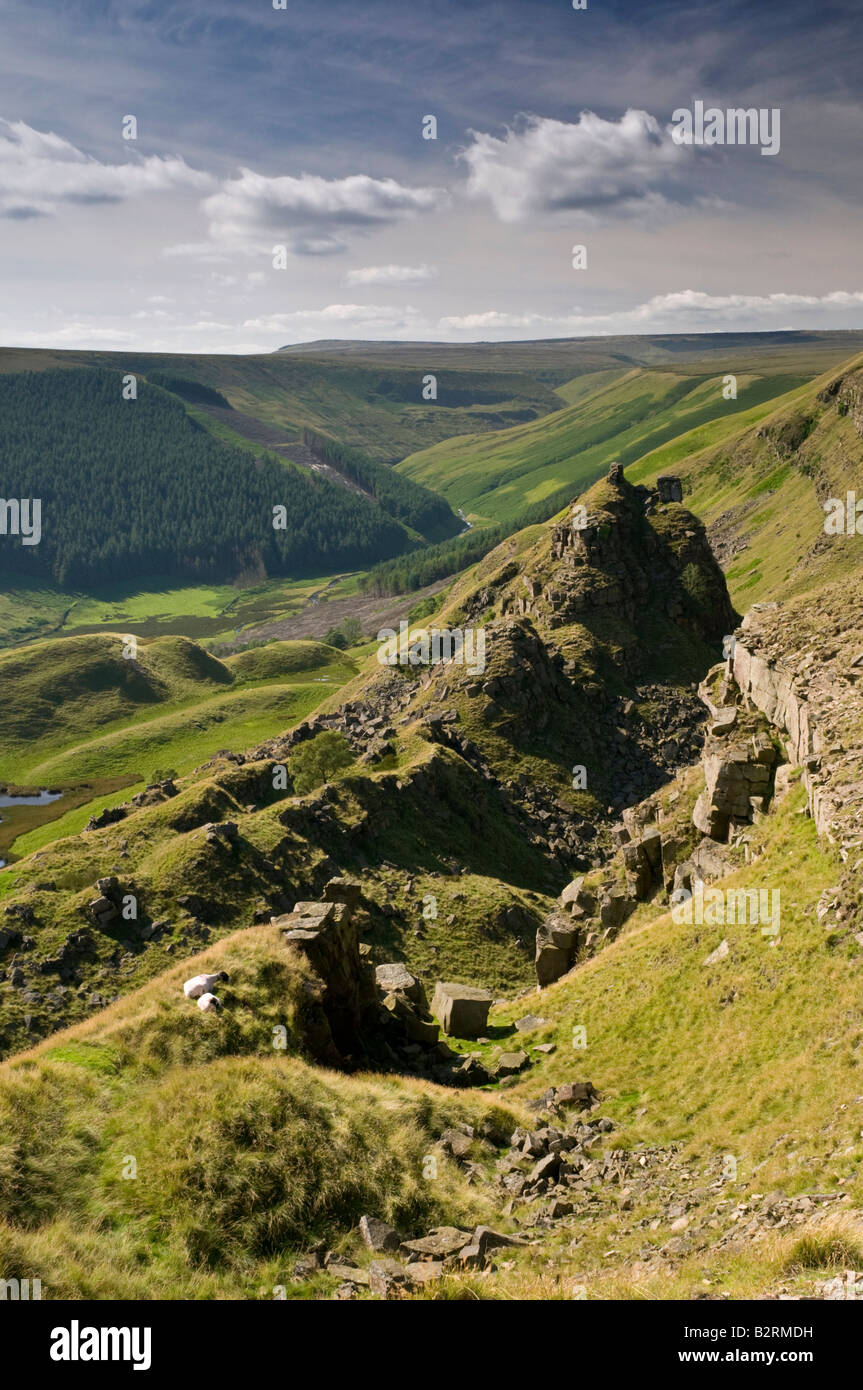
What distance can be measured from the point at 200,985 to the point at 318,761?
5850 cm

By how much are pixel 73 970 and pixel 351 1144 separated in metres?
37.8

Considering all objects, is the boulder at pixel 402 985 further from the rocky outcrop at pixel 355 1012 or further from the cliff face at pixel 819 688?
the cliff face at pixel 819 688

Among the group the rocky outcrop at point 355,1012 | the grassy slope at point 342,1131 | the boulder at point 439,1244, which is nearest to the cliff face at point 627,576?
the rocky outcrop at point 355,1012

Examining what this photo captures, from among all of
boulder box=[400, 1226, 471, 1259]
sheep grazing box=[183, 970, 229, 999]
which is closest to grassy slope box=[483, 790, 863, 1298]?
boulder box=[400, 1226, 471, 1259]

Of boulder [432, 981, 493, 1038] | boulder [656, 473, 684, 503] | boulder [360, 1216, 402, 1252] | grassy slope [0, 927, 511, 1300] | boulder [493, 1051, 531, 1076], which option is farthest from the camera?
boulder [656, 473, 684, 503]

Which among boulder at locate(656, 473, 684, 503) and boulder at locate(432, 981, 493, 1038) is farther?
boulder at locate(656, 473, 684, 503)

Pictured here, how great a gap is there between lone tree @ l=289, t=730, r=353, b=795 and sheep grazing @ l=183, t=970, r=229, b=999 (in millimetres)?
54595

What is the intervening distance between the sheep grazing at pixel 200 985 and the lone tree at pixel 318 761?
54595mm

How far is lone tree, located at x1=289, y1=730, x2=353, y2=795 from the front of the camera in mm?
90000

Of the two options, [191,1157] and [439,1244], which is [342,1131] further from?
[191,1157]

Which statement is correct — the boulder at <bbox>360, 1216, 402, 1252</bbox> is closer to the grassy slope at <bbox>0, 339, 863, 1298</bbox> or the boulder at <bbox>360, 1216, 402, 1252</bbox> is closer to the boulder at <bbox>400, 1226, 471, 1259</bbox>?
the boulder at <bbox>400, 1226, 471, 1259</bbox>
